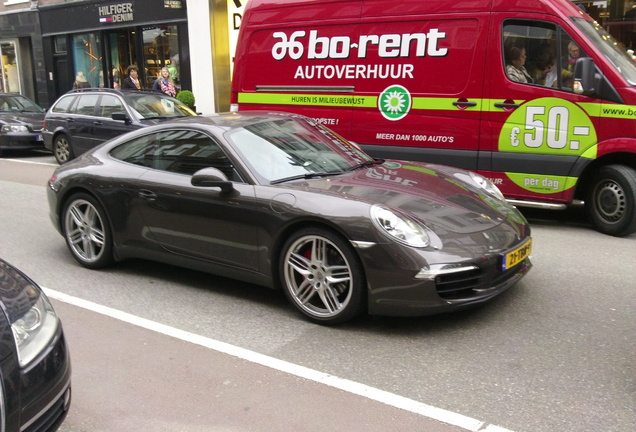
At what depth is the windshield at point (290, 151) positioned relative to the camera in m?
5.00

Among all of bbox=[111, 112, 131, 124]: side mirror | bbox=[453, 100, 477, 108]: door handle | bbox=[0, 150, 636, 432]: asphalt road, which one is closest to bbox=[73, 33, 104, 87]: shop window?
bbox=[111, 112, 131, 124]: side mirror

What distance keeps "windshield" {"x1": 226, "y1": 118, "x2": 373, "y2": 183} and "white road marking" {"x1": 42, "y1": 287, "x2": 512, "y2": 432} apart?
1284 millimetres

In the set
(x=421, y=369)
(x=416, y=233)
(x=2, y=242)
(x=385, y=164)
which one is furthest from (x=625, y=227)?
(x=2, y=242)

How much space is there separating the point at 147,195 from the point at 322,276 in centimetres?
182

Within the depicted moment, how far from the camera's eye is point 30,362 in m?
2.65

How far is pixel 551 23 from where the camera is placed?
7148 millimetres

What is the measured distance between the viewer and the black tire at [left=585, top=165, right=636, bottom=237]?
685cm

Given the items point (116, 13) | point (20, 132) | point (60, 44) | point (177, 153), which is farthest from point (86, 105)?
point (60, 44)

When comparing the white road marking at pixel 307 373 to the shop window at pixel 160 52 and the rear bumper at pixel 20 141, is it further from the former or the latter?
the shop window at pixel 160 52

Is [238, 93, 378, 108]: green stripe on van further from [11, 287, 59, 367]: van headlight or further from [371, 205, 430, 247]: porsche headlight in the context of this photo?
[11, 287, 59, 367]: van headlight

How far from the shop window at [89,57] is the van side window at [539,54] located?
1897 cm

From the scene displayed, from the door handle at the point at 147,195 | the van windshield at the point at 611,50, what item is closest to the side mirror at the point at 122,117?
the door handle at the point at 147,195

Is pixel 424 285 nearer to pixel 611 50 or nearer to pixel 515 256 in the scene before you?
pixel 515 256

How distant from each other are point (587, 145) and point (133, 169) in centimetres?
471
